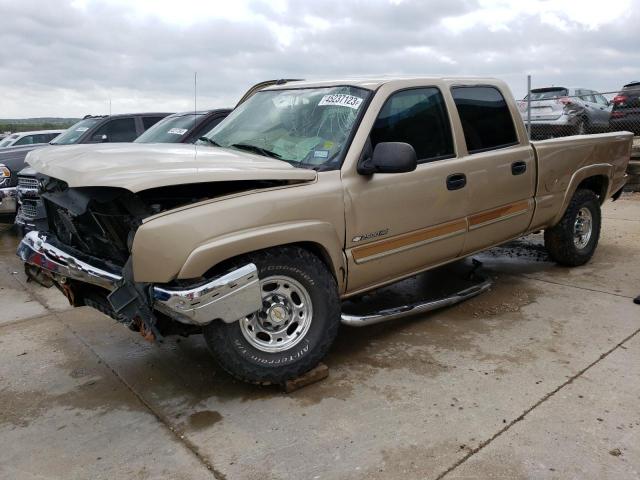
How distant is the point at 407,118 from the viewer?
403 cm

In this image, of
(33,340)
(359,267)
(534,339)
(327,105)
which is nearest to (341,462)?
(359,267)

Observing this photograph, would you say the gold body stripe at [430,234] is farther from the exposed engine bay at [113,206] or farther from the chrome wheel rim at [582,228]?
the chrome wheel rim at [582,228]

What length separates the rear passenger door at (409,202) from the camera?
12.0 ft

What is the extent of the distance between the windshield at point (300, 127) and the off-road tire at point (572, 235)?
2.71 metres

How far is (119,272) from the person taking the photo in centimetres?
320

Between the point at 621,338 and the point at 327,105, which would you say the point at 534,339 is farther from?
the point at 327,105

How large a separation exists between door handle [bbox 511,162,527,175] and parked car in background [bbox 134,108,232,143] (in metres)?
4.50

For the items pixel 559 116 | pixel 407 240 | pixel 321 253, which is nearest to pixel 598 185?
pixel 407 240

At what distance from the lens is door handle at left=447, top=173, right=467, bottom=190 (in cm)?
413

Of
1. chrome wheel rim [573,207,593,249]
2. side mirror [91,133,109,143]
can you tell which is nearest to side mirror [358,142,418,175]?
chrome wheel rim [573,207,593,249]

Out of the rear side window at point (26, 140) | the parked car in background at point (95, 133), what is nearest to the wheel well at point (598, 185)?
the parked car in background at point (95, 133)

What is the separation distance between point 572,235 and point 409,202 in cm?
250

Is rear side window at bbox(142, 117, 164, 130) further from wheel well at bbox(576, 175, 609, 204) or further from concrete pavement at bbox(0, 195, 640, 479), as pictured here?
wheel well at bbox(576, 175, 609, 204)

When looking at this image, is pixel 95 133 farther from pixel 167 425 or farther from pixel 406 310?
pixel 167 425
